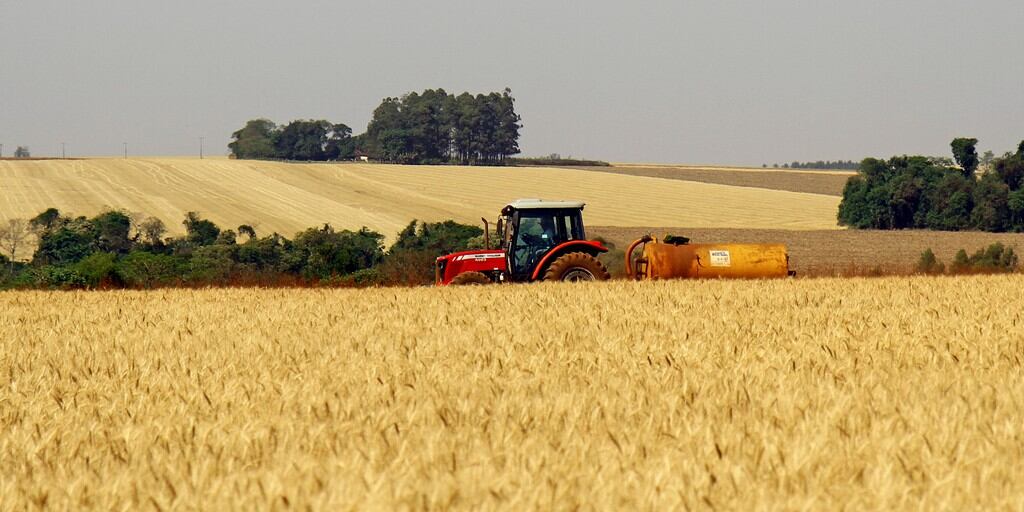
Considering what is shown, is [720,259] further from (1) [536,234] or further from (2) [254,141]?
(2) [254,141]

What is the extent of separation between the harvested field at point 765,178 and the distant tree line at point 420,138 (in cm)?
2201

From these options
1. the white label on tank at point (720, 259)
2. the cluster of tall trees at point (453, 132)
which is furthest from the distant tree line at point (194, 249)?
the cluster of tall trees at point (453, 132)

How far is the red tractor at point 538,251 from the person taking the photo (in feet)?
68.5

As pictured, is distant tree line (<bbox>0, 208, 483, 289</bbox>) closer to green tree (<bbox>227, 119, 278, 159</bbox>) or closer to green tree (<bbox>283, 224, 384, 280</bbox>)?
green tree (<bbox>283, 224, 384, 280</bbox>)

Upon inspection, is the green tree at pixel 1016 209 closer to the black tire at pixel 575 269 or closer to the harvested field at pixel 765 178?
the harvested field at pixel 765 178

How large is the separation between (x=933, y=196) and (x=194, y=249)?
47.7 meters

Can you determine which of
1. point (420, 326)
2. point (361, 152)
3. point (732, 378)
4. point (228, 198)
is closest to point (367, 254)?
point (228, 198)

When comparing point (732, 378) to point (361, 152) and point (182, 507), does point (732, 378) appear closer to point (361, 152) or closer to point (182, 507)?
point (182, 507)

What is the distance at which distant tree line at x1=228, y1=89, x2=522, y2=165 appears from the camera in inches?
5527

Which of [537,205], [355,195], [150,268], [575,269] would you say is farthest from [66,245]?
[575,269]

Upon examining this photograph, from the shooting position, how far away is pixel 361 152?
492ft

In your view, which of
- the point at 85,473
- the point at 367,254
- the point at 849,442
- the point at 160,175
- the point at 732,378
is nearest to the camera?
the point at 85,473

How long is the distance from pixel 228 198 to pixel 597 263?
6610cm

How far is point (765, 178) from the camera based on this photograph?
409 feet
